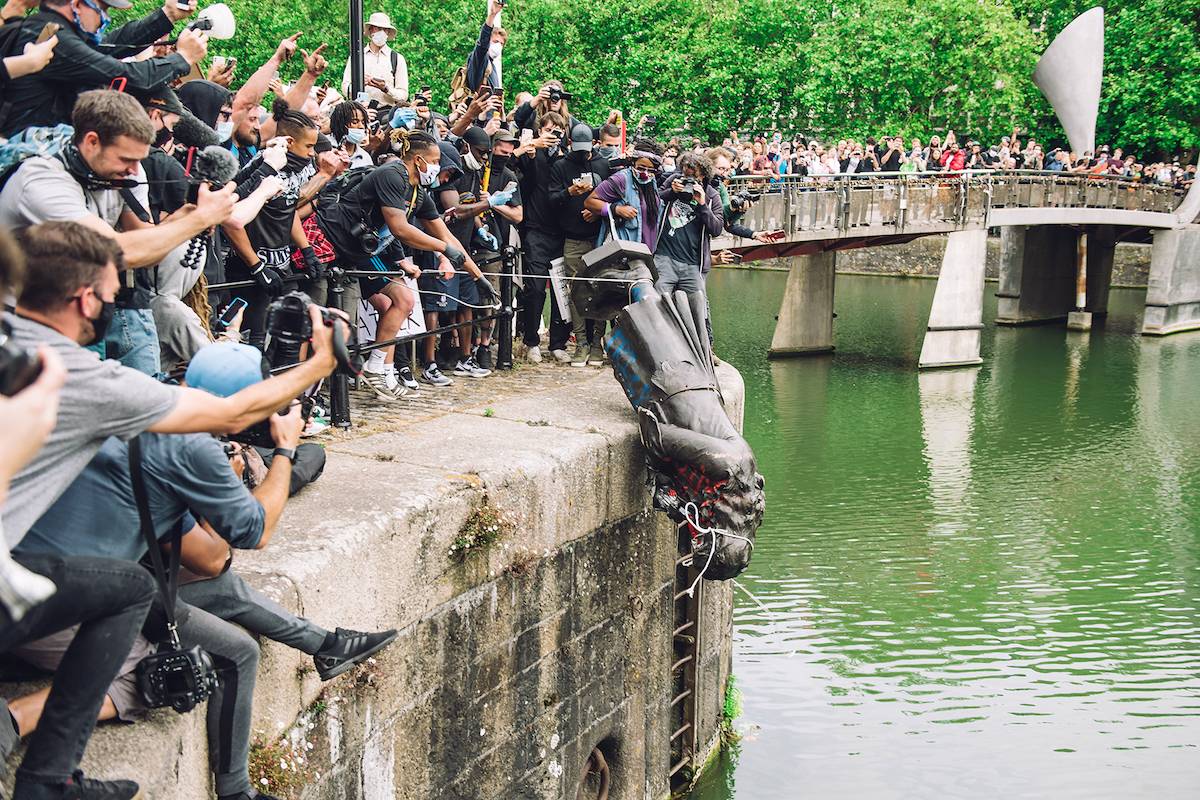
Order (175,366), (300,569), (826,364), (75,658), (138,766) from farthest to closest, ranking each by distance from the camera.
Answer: (826,364), (175,366), (300,569), (138,766), (75,658)

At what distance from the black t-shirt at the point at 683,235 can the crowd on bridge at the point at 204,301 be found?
0.02 metres

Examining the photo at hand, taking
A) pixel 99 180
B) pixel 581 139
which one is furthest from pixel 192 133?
pixel 581 139

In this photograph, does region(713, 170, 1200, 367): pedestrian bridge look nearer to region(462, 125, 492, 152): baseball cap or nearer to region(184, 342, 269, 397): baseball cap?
region(462, 125, 492, 152): baseball cap

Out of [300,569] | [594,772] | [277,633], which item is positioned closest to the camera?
[277,633]

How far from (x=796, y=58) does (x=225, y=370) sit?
34519 mm

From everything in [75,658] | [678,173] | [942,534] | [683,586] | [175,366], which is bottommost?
[942,534]

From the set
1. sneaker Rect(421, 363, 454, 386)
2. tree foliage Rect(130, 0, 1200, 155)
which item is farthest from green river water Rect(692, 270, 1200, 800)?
tree foliage Rect(130, 0, 1200, 155)

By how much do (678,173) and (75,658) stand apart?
669cm

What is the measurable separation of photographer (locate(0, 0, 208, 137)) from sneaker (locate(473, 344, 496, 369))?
3641mm

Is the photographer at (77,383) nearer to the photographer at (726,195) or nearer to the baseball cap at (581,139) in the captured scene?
the baseball cap at (581,139)

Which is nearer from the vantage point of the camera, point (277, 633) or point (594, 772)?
point (277, 633)

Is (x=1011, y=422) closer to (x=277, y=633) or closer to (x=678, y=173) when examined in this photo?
(x=678, y=173)

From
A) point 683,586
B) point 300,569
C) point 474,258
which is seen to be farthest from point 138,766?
point 474,258

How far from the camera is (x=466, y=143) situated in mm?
9133
